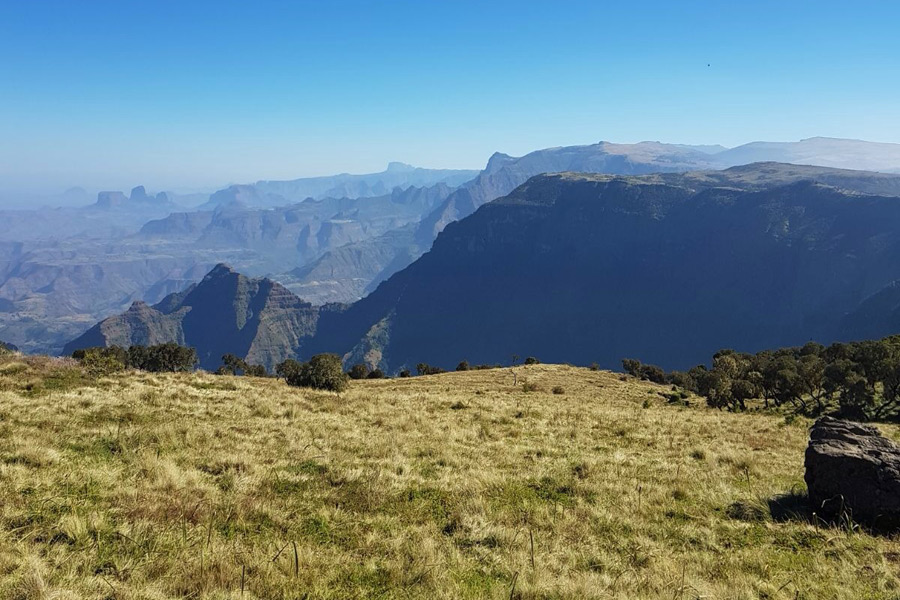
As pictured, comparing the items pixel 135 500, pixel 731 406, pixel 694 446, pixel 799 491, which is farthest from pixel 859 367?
pixel 135 500

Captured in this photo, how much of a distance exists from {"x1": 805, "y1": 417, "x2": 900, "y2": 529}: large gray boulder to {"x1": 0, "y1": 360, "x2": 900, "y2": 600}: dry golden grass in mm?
862

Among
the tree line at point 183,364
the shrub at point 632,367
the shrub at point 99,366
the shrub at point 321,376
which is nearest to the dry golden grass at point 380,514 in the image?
the shrub at point 99,366

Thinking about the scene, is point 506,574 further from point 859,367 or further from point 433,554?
point 859,367

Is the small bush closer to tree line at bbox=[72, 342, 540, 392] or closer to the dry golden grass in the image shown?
tree line at bbox=[72, 342, 540, 392]

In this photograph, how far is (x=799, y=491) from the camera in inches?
484

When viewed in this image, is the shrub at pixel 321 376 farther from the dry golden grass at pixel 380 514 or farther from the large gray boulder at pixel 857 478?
the large gray boulder at pixel 857 478

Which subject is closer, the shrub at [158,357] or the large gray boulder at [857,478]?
the large gray boulder at [857,478]

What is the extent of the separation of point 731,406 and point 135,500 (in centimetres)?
4487

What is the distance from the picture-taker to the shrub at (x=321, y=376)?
112ft

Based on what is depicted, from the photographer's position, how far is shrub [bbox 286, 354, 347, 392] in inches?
1344

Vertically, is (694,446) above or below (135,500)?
below

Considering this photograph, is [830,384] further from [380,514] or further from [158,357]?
[158,357]

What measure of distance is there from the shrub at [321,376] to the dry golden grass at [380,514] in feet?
52.9

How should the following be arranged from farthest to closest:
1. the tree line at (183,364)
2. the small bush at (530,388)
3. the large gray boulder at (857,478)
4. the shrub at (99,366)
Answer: the small bush at (530,388), the tree line at (183,364), the shrub at (99,366), the large gray boulder at (857,478)
